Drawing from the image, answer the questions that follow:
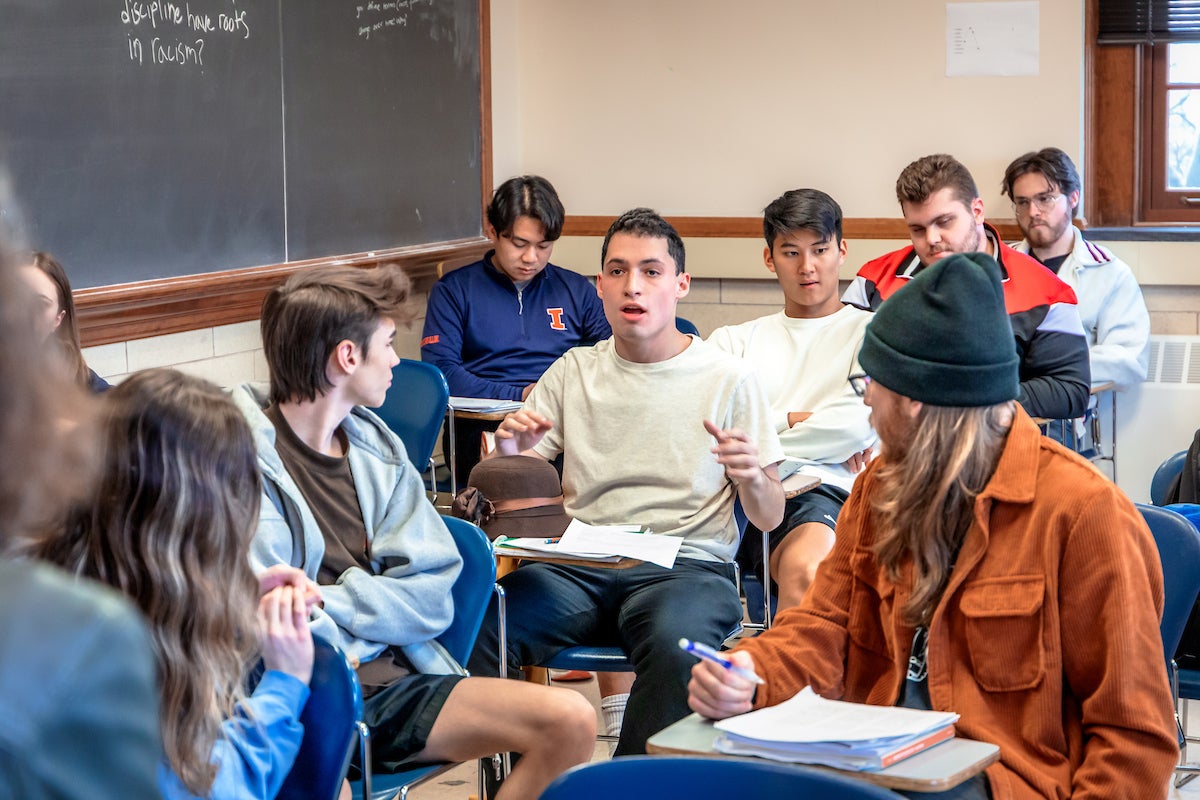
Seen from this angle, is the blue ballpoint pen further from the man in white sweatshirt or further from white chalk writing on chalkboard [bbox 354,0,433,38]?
white chalk writing on chalkboard [bbox 354,0,433,38]

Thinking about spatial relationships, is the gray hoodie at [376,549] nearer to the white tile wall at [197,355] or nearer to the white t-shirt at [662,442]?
the white t-shirt at [662,442]

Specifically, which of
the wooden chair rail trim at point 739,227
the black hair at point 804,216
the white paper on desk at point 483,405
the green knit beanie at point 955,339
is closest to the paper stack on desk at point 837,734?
the green knit beanie at point 955,339

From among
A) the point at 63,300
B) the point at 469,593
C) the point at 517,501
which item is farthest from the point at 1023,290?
the point at 63,300

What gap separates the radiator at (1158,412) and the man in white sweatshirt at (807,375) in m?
1.97

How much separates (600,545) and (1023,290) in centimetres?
192

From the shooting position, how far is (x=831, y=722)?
1554mm

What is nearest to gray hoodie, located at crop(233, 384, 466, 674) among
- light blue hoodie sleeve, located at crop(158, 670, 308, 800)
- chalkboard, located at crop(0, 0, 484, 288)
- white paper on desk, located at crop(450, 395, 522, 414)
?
light blue hoodie sleeve, located at crop(158, 670, 308, 800)

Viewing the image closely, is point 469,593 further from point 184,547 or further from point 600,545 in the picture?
point 184,547

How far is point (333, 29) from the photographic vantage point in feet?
14.3

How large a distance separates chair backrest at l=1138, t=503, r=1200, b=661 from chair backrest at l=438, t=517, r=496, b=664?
3.80ft

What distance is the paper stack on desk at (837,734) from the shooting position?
1450mm

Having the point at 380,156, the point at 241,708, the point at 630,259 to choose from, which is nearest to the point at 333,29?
the point at 380,156

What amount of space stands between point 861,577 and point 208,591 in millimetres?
914

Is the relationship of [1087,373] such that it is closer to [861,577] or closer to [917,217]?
[917,217]
